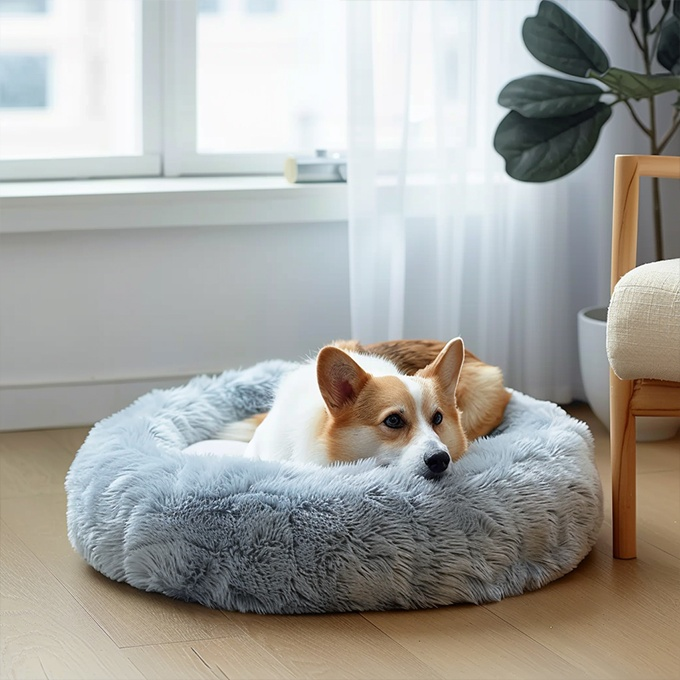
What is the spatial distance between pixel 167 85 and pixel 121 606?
1510 millimetres

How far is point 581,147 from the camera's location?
2467 mm

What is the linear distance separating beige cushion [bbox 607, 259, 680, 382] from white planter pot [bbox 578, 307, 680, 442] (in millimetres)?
804

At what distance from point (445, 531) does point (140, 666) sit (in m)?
0.48

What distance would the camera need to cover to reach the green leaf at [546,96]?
2.44 m

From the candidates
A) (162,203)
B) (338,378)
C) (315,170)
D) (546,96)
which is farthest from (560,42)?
(338,378)

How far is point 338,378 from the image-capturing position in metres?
1.72

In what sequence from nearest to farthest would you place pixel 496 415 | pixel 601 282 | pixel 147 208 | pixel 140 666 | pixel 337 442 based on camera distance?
1. pixel 140 666
2. pixel 337 442
3. pixel 496 415
4. pixel 147 208
5. pixel 601 282

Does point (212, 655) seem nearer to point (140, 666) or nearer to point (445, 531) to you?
point (140, 666)

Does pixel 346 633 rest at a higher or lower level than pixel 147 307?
lower

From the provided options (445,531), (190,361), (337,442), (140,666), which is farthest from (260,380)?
(140,666)

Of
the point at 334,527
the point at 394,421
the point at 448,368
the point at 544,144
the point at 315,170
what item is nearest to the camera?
the point at 334,527

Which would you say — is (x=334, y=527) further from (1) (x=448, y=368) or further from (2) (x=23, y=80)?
(2) (x=23, y=80)

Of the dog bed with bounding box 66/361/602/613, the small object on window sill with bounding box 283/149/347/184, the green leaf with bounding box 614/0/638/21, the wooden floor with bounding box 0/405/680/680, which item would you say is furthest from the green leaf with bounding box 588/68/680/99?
the wooden floor with bounding box 0/405/680/680

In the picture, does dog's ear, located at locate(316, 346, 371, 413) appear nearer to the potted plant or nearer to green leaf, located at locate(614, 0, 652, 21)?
the potted plant
